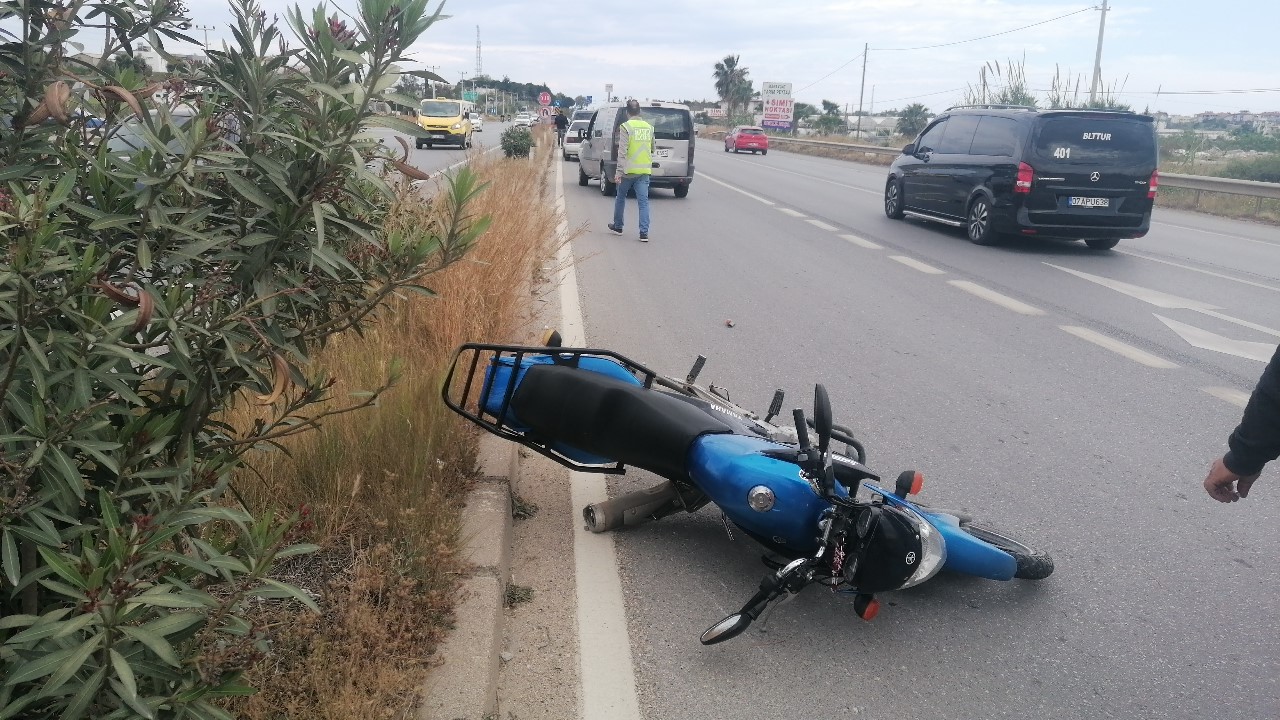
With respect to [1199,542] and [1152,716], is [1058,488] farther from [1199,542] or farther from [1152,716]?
[1152,716]

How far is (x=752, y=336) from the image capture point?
324 inches

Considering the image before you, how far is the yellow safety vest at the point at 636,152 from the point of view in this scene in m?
14.3

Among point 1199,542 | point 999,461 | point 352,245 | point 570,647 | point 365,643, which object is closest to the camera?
point 352,245

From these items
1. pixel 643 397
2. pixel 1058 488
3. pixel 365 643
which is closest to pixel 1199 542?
pixel 1058 488

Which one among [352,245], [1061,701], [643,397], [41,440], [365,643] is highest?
[352,245]

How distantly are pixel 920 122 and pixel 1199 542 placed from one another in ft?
214

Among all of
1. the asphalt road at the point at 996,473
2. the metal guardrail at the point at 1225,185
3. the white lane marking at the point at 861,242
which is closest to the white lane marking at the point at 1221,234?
the metal guardrail at the point at 1225,185

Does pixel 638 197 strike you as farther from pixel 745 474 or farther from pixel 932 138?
pixel 745 474

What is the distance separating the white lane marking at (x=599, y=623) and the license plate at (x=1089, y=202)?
34.4ft

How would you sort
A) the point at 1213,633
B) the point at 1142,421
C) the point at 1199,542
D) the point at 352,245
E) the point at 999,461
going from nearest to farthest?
the point at 352,245 < the point at 1213,633 < the point at 1199,542 < the point at 999,461 < the point at 1142,421

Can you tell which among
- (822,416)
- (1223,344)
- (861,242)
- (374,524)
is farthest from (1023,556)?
(861,242)

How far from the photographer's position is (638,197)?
14.1 metres

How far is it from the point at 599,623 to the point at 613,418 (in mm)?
798

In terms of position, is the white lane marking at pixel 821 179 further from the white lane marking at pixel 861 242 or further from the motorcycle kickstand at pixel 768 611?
the motorcycle kickstand at pixel 768 611
